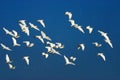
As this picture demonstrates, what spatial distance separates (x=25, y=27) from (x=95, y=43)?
8.49 ft

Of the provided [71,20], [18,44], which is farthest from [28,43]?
[71,20]

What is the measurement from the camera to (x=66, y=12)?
69.6ft

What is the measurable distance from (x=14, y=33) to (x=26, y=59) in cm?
115

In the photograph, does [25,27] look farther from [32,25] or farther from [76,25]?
[76,25]

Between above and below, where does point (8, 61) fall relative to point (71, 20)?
below

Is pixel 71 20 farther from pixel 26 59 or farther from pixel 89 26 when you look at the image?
pixel 26 59

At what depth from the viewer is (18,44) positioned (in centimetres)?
2186

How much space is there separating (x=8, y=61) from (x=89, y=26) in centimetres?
321

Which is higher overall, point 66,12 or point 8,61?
point 66,12

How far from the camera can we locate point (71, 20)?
21391 mm

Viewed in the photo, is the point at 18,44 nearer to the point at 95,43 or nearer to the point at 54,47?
the point at 54,47

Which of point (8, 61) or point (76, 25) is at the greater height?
point (76, 25)

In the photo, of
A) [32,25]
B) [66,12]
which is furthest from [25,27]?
[66,12]

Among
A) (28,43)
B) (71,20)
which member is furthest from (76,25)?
(28,43)
